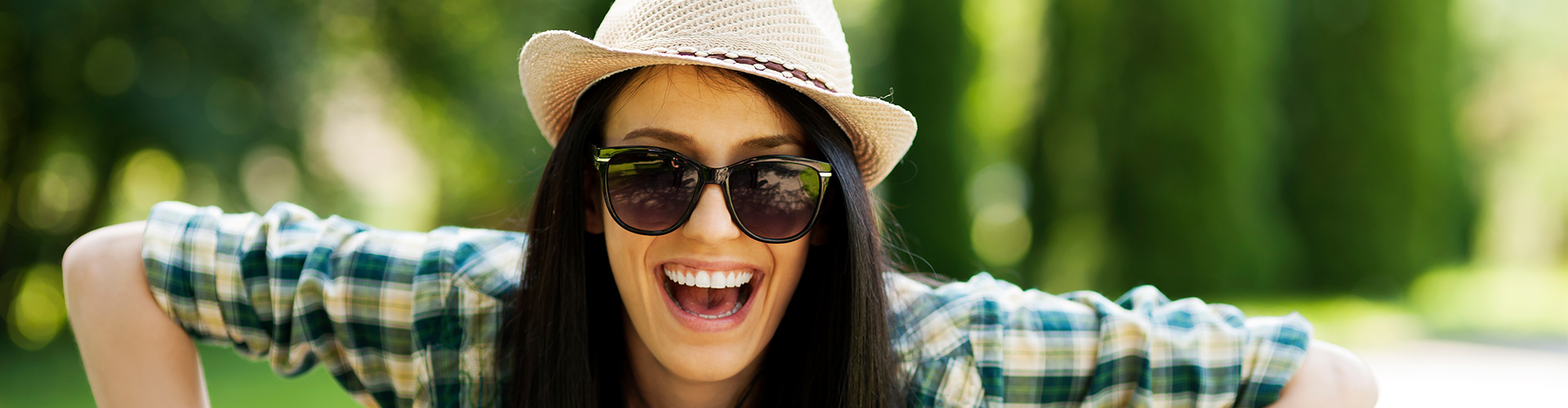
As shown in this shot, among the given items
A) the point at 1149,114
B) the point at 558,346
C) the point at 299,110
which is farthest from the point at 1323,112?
the point at 558,346

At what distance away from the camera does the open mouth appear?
6.42 feet

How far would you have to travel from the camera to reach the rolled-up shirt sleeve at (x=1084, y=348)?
75.0 inches

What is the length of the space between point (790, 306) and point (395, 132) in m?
11.9

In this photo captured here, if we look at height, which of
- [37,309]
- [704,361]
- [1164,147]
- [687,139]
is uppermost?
[1164,147]

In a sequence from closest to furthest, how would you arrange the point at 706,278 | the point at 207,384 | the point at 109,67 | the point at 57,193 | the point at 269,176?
the point at 706,278
the point at 207,384
the point at 109,67
the point at 57,193
the point at 269,176

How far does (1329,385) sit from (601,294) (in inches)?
61.1

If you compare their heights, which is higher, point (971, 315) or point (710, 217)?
point (710, 217)

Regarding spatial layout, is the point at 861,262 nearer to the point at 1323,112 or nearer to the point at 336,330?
the point at 336,330

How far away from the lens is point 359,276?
2039 mm

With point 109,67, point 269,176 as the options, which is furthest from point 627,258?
point 269,176

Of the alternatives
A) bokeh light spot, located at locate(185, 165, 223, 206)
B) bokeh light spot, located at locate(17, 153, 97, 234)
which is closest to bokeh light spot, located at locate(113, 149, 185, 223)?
bokeh light spot, located at locate(185, 165, 223, 206)

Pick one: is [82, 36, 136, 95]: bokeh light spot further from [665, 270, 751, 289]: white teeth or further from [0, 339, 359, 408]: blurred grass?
Result: [665, 270, 751, 289]: white teeth

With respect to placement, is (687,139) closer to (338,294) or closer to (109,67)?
(338,294)

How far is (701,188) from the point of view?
72.6 inches
